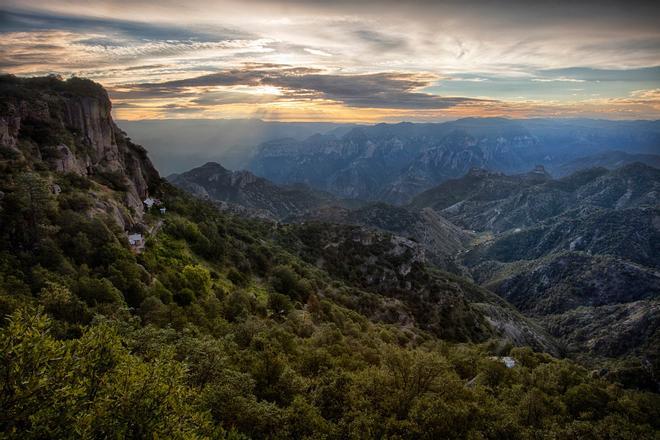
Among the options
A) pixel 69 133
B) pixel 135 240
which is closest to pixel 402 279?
pixel 135 240

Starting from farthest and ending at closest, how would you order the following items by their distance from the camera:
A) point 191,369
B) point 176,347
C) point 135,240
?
point 135,240, point 176,347, point 191,369

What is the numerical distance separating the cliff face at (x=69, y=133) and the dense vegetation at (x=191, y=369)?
918 cm

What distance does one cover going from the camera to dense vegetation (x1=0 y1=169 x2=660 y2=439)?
14516mm

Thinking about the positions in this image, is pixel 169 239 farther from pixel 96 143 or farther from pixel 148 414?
pixel 148 414

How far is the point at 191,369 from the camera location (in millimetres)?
25141

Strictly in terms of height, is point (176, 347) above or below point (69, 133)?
below

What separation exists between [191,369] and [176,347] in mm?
2154

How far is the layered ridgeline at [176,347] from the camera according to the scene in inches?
594

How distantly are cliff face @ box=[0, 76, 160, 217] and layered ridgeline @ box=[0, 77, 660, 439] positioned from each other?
384mm

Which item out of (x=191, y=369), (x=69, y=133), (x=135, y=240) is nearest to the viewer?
(x=191, y=369)

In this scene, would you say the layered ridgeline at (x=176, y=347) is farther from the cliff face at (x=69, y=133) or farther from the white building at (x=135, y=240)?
the white building at (x=135, y=240)

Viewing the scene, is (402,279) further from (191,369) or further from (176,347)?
(191,369)

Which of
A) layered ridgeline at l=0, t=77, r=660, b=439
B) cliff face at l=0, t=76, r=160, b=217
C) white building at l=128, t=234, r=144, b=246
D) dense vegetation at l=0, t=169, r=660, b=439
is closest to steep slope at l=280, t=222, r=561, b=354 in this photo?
layered ridgeline at l=0, t=77, r=660, b=439

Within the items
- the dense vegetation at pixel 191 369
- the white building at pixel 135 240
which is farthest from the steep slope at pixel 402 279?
the white building at pixel 135 240
